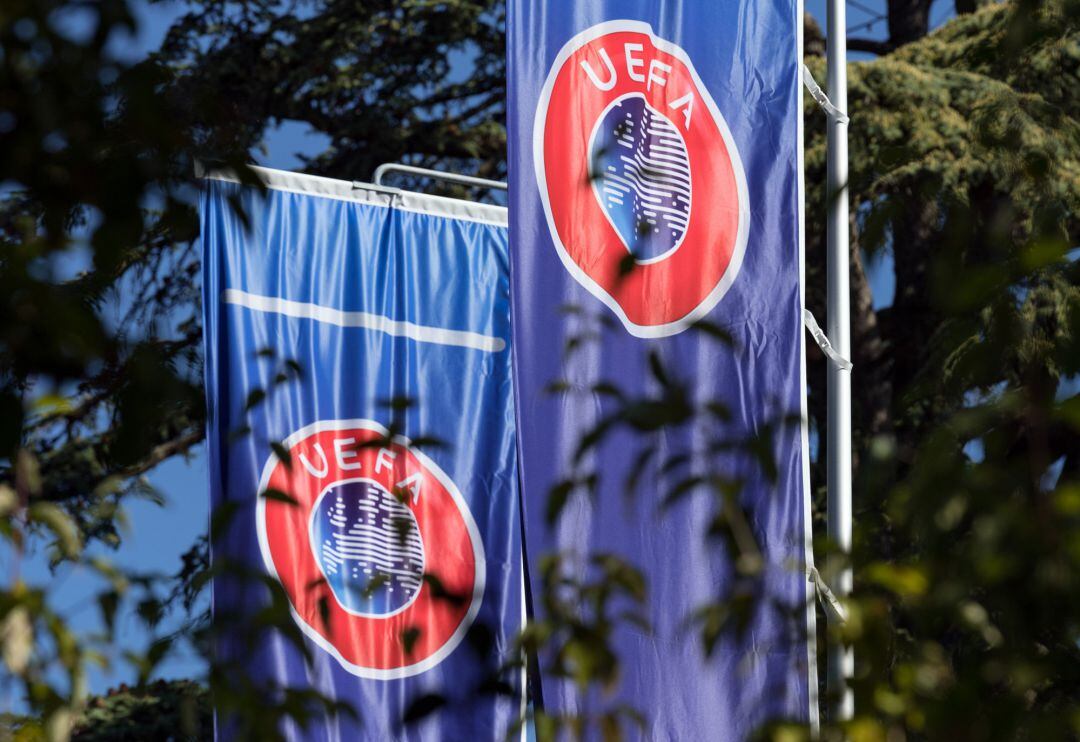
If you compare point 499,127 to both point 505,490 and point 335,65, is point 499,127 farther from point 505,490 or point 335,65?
point 505,490

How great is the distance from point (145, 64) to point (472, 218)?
233 inches

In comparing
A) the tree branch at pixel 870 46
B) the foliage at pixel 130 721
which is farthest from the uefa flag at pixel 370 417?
the tree branch at pixel 870 46

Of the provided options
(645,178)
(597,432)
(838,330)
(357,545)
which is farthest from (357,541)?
(597,432)

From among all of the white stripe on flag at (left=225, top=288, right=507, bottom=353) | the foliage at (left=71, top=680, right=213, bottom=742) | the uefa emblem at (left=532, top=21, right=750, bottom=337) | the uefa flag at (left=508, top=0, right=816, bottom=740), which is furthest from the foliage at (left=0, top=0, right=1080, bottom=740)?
the foliage at (left=71, top=680, right=213, bottom=742)

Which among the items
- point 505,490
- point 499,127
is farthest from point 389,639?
point 499,127

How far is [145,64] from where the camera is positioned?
5.37 feet

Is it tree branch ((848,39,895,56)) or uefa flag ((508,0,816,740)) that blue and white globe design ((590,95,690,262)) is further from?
tree branch ((848,39,895,56))

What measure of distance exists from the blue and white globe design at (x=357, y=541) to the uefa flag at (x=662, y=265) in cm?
112

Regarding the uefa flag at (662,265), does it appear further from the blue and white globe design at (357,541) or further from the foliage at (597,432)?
the foliage at (597,432)

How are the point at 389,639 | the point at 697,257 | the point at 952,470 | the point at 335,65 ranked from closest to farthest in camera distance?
the point at 952,470 < the point at 697,257 < the point at 389,639 < the point at 335,65

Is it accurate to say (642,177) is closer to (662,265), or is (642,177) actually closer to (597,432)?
(662,265)

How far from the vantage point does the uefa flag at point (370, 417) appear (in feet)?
20.6

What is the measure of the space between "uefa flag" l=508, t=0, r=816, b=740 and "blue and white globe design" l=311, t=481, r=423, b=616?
1.12 metres

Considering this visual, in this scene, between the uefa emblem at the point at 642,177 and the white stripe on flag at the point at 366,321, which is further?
the white stripe on flag at the point at 366,321
